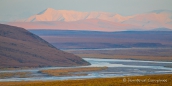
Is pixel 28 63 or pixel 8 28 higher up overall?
pixel 8 28

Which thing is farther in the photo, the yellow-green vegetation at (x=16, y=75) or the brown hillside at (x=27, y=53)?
the brown hillside at (x=27, y=53)

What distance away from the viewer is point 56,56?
319 feet

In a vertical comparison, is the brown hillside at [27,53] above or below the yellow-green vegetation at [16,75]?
above

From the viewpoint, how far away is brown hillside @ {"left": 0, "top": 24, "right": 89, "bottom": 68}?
292ft

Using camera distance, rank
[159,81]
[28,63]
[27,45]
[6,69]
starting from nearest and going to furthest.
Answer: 1. [159,81]
2. [6,69]
3. [28,63]
4. [27,45]

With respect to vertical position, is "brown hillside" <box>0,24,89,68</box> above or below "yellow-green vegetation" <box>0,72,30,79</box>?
above

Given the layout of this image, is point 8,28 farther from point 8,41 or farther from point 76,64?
point 76,64

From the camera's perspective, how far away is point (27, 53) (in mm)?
95688

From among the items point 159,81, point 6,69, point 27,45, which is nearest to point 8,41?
point 27,45

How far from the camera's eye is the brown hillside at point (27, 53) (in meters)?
88.9

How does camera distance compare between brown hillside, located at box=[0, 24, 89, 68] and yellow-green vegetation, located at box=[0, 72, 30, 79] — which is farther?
brown hillside, located at box=[0, 24, 89, 68]

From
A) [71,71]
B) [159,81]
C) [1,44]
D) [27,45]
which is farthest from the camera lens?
[27,45]

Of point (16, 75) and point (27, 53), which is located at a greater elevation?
point (27, 53)

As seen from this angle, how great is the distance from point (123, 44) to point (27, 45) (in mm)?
78381
